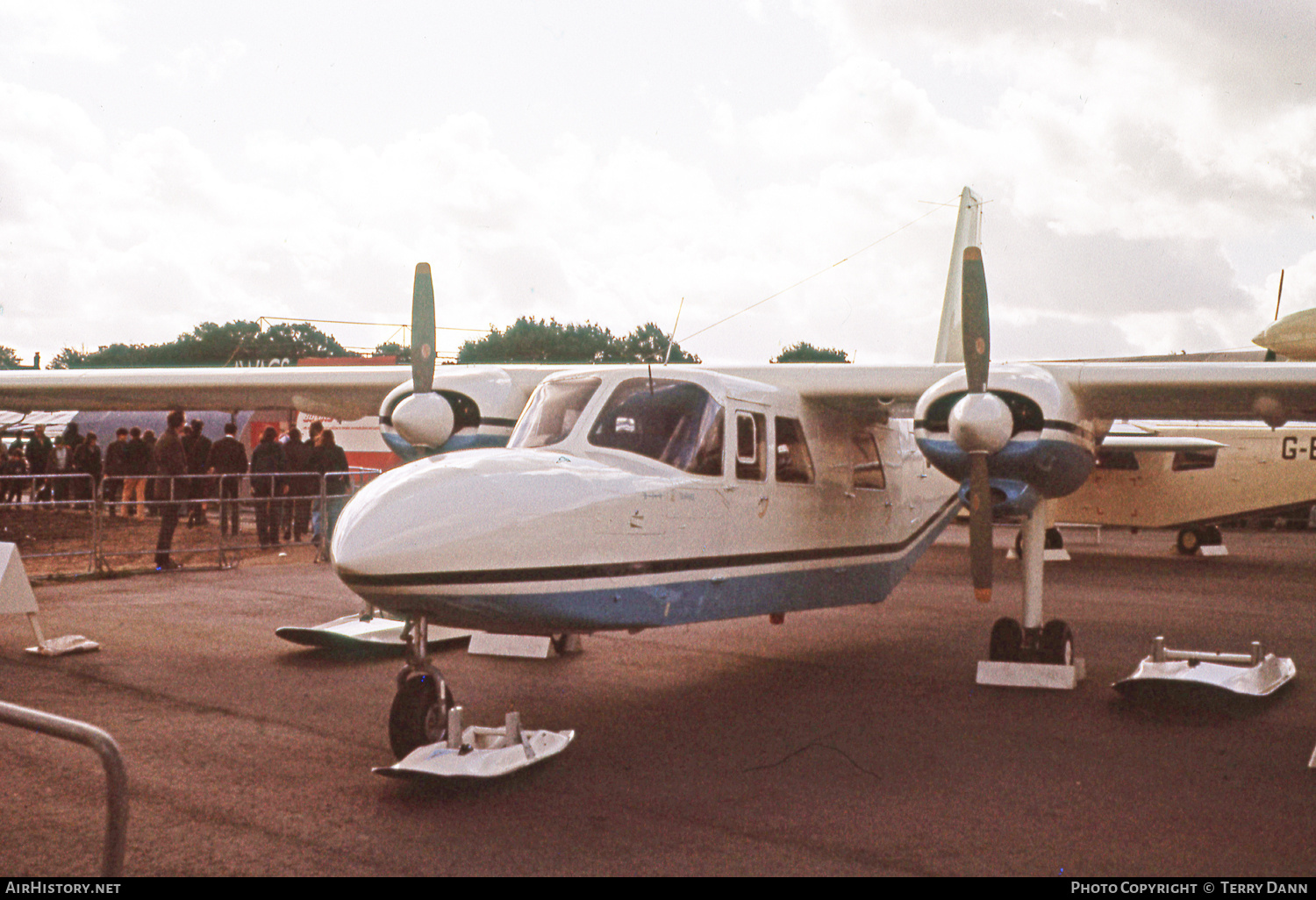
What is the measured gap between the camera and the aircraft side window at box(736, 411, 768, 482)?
755 cm

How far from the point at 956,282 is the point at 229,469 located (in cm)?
1183

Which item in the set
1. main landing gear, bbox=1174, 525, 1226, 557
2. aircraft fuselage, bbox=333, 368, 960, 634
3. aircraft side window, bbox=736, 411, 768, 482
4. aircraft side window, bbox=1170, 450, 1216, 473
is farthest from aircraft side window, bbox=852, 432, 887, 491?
main landing gear, bbox=1174, 525, 1226, 557

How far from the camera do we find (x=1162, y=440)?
19.5 metres

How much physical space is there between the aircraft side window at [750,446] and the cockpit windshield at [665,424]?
0.91 feet

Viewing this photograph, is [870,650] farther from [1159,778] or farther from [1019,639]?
[1159,778]

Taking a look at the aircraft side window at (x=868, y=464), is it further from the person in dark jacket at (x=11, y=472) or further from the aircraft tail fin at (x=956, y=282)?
the person in dark jacket at (x=11, y=472)

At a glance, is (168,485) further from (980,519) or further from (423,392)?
(980,519)

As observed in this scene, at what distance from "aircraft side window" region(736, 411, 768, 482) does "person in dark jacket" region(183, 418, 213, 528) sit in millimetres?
10994

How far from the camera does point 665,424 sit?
23.1 ft

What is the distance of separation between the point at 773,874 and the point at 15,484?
23.1 m

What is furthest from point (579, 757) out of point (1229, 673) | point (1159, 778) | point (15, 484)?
point (15, 484)

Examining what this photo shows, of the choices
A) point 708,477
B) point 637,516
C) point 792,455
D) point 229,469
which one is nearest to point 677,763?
point 637,516

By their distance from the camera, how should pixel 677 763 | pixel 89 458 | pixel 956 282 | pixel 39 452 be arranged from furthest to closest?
pixel 39 452 < pixel 89 458 < pixel 956 282 < pixel 677 763

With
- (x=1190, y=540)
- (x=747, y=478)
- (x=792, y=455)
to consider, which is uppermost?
(x=792, y=455)
